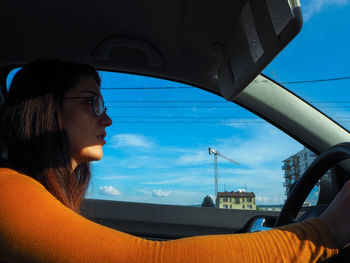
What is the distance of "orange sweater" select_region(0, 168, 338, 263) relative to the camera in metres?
0.67

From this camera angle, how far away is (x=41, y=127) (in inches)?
48.1

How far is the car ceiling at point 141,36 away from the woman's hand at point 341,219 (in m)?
0.69

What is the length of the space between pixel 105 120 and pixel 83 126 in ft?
0.41

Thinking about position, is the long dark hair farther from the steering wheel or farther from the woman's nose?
the steering wheel

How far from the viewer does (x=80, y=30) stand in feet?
6.18

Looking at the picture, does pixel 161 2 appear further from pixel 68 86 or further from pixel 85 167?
pixel 85 167

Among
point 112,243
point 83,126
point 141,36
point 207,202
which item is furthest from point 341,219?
point 207,202

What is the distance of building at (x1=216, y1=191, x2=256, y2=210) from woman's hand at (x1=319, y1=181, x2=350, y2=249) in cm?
255

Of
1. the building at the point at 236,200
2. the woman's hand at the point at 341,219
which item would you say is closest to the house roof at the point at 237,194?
the building at the point at 236,200

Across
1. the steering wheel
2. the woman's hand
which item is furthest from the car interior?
the woman's hand

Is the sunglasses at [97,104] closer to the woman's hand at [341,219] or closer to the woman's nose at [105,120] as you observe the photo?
the woman's nose at [105,120]

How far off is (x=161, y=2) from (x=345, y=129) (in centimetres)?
114

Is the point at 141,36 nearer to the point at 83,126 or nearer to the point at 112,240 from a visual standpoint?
the point at 83,126

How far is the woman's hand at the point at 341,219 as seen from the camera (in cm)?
68
